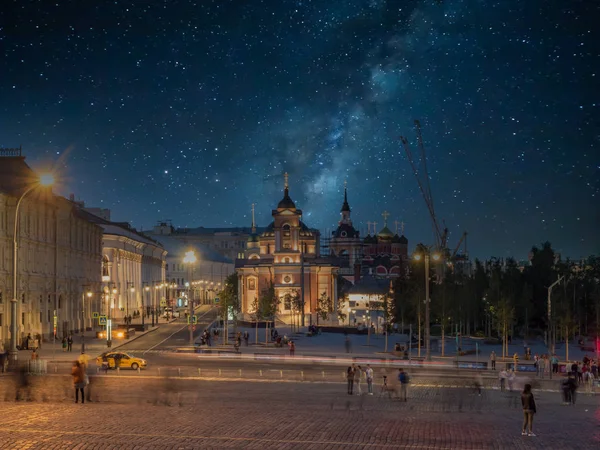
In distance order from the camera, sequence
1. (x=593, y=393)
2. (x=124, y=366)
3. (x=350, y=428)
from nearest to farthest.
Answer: (x=350, y=428) → (x=593, y=393) → (x=124, y=366)

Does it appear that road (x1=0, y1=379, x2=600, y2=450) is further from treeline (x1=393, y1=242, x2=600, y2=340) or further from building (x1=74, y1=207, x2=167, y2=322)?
building (x1=74, y1=207, x2=167, y2=322)

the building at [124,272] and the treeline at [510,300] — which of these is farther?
the building at [124,272]

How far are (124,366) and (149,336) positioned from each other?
1606 inches

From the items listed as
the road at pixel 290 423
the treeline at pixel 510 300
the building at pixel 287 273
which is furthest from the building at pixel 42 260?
the building at pixel 287 273

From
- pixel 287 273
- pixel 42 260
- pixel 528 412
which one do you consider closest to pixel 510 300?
pixel 42 260

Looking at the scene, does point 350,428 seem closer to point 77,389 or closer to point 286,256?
point 77,389

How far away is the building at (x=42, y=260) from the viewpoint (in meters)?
65.2

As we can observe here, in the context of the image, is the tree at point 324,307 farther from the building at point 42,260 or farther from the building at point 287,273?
the building at point 42,260

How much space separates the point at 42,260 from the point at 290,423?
176 ft

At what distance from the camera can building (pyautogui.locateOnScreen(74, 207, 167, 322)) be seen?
110 m

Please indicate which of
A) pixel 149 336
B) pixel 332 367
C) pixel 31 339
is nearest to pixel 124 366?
pixel 332 367

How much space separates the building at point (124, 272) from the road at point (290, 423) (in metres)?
65.1

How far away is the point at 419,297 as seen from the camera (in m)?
89.5

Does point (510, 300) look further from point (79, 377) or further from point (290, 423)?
point (290, 423)
